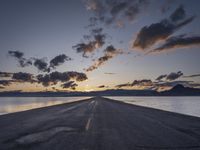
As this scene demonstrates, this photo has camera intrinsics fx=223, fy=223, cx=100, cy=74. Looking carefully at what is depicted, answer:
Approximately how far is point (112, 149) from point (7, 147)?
4.13 metres

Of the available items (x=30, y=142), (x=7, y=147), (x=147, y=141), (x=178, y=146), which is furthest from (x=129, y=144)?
(x=7, y=147)

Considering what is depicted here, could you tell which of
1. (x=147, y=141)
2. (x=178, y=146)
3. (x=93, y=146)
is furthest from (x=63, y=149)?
(x=178, y=146)

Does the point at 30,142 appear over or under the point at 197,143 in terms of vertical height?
over

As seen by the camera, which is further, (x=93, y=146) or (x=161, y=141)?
(x=161, y=141)

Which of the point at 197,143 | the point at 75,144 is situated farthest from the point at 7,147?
the point at 197,143

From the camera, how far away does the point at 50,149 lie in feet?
27.0

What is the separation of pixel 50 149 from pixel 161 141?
4.91 meters

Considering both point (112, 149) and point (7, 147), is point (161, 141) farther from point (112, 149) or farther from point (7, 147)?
point (7, 147)

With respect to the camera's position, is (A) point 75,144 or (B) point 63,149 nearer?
(B) point 63,149

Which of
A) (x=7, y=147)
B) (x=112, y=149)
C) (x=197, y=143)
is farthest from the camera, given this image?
(x=197, y=143)

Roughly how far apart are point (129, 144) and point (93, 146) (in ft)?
5.28

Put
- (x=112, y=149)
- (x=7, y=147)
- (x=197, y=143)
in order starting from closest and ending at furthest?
1. (x=112, y=149)
2. (x=7, y=147)
3. (x=197, y=143)

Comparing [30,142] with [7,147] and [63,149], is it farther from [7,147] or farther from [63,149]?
[63,149]

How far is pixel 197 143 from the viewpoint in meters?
9.49
